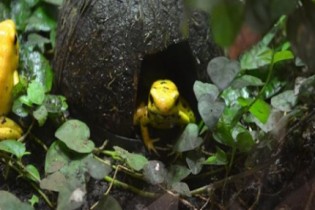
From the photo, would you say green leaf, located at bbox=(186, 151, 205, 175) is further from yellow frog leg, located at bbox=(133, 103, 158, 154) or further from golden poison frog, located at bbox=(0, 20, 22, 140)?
golden poison frog, located at bbox=(0, 20, 22, 140)

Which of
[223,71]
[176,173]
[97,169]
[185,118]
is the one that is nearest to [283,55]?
[223,71]

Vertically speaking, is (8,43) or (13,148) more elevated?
(8,43)

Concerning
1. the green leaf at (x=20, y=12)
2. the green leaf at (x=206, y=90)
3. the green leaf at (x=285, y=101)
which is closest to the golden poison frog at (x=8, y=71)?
the green leaf at (x=20, y=12)

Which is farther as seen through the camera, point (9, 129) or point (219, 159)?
point (9, 129)

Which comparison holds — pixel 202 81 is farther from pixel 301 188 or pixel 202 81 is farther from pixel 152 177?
pixel 301 188

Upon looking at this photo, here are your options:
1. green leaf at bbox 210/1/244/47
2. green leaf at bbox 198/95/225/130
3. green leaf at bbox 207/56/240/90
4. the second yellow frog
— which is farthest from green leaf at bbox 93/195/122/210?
green leaf at bbox 210/1/244/47

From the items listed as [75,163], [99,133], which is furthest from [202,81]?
[75,163]

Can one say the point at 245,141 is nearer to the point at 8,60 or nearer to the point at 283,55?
the point at 283,55

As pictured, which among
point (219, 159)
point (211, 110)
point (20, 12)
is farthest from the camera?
point (20, 12)

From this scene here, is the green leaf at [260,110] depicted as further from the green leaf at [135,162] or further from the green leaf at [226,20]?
the green leaf at [226,20]
